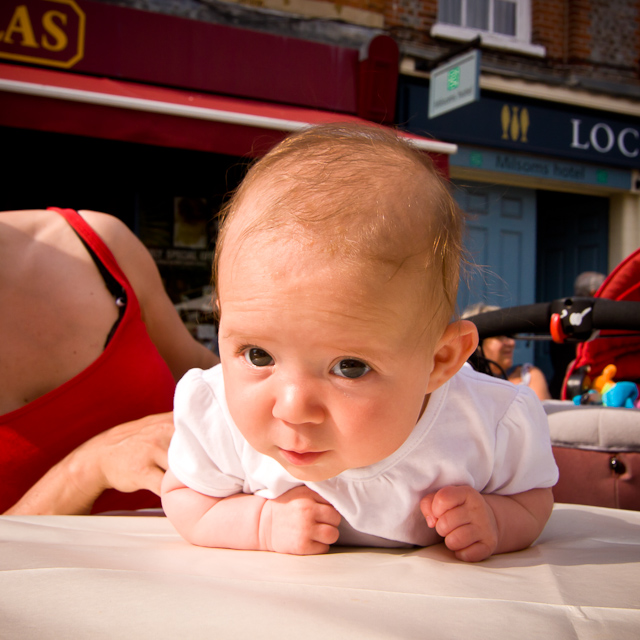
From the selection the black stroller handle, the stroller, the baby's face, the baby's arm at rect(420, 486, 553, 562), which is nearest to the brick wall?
the stroller

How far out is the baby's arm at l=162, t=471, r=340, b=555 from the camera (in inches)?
32.3

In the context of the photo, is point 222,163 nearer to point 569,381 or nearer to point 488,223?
point 488,223

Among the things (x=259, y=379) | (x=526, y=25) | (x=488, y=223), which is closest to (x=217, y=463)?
(x=259, y=379)

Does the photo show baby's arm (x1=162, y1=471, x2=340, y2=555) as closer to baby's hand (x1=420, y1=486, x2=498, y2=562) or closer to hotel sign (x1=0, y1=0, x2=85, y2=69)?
baby's hand (x1=420, y1=486, x2=498, y2=562)

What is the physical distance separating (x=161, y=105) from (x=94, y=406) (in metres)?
3.33

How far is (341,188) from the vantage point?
73cm

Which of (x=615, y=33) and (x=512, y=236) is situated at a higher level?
(x=615, y=33)

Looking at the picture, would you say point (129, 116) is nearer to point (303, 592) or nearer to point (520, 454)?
point (520, 454)

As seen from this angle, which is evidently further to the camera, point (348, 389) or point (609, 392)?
point (609, 392)

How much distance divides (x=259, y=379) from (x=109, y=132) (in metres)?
3.84

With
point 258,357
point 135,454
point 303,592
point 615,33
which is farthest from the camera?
point 615,33

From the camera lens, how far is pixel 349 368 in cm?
70

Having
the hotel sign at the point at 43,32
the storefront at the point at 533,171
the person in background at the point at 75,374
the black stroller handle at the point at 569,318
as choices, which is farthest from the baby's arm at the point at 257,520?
the storefront at the point at 533,171

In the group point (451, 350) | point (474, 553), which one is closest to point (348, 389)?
point (451, 350)
